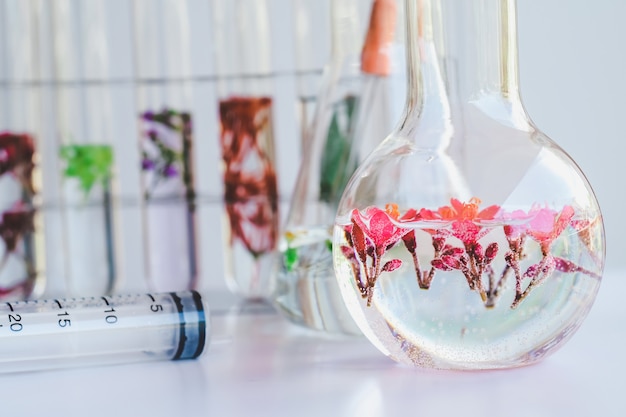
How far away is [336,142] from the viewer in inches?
33.9

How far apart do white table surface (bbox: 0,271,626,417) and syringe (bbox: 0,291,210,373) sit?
0.4 inches

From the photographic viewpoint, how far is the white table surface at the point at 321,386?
1.74ft

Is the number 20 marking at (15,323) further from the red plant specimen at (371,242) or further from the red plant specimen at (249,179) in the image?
the red plant specimen at (249,179)

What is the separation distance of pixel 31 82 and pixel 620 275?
0.85m

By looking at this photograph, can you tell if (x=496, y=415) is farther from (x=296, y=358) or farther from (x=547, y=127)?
(x=547, y=127)

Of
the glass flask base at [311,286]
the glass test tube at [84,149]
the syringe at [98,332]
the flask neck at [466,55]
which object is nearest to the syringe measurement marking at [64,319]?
the syringe at [98,332]

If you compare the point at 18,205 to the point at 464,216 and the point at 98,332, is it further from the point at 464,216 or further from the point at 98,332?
the point at 464,216

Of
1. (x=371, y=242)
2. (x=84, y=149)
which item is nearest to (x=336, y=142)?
(x=371, y=242)

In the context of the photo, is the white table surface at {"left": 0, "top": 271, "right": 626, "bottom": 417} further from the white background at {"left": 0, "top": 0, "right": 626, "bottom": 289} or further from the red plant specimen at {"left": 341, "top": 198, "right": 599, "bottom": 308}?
the white background at {"left": 0, "top": 0, "right": 626, "bottom": 289}

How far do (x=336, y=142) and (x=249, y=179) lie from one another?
0.23 meters

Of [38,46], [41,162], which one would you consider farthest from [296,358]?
[38,46]

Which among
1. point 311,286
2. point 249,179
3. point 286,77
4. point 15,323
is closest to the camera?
point 15,323

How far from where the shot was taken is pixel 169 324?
69cm

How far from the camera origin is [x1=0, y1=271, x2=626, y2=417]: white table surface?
53 centimetres
